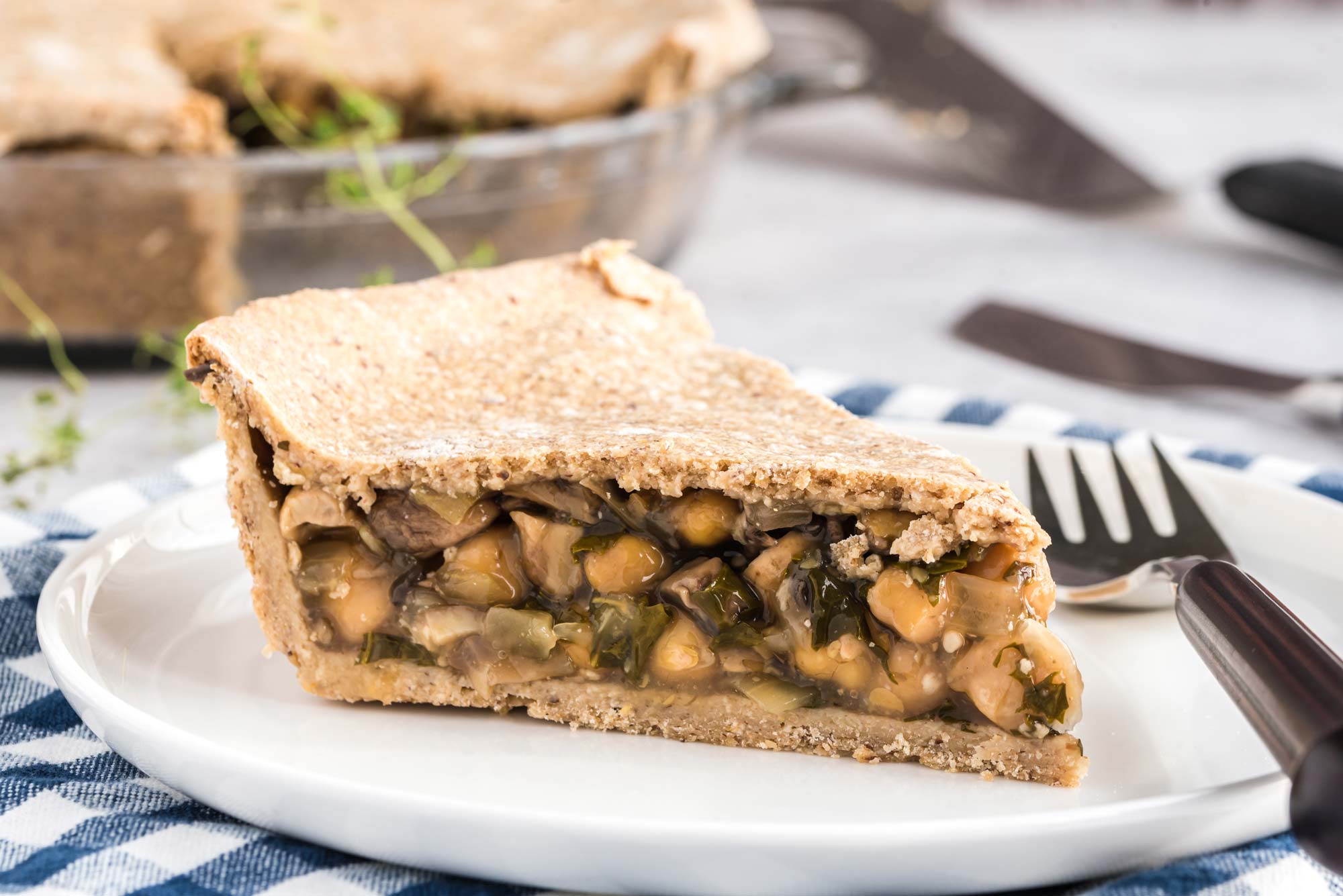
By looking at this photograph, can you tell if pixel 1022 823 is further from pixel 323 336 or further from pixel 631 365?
pixel 323 336

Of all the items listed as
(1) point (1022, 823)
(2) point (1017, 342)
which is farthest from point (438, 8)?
(1) point (1022, 823)

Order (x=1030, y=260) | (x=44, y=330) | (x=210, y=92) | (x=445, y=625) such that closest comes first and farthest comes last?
(x=445, y=625) → (x=44, y=330) → (x=210, y=92) → (x=1030, y=260)

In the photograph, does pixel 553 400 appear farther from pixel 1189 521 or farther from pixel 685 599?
pixel 1189 521

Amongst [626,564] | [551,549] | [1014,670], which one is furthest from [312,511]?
[1014,670]

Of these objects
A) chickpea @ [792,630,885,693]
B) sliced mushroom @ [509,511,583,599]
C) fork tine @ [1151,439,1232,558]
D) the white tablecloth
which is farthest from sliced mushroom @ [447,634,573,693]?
the white tablecloth

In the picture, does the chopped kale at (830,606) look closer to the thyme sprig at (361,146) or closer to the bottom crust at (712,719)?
the bottom crust at (712,719)

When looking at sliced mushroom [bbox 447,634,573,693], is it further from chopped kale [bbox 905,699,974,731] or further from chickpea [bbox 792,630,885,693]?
chopped kale [bbox 905,699,974,731]
